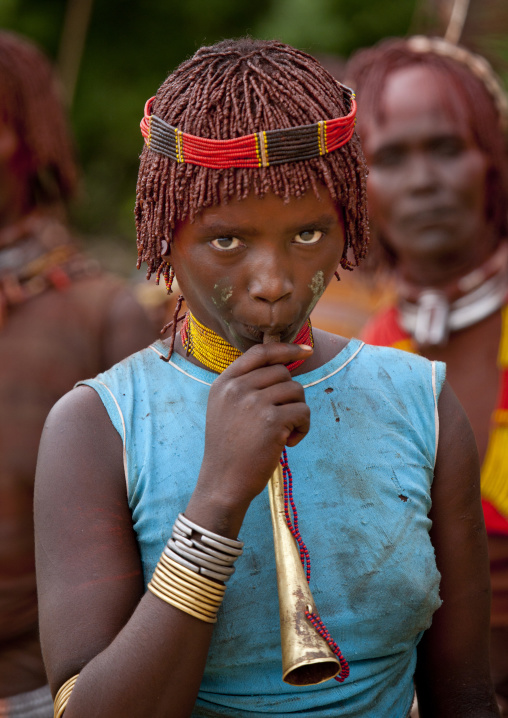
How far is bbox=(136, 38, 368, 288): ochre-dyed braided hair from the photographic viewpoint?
5.56 feet

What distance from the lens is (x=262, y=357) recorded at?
67.7 inches

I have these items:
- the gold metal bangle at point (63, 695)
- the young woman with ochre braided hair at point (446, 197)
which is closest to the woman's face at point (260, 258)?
the gold metal bangle at point (63, 695)

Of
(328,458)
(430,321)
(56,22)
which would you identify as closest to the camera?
(328,458)

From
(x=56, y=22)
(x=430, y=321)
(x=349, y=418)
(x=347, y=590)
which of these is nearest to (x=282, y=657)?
(x=347, y=590)

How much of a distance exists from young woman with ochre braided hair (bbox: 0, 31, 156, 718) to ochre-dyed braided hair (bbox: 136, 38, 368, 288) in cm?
178

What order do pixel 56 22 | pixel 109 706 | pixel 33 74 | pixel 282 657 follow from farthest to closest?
pixel 56 22, pixel 33 74, pixel 282 657, pixel 109 706

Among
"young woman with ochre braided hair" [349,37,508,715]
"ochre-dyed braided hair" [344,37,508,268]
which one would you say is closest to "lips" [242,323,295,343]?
"young woman with ochre braided hair" [349,37,508,715]

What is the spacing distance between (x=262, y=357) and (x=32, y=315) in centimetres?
209

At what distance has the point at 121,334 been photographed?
3.61 m

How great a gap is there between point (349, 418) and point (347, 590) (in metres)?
0.34

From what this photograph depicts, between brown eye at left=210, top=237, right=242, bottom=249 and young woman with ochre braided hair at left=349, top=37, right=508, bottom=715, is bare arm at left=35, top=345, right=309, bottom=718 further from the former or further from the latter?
young woman with ochre braided hair at left=349, top=37, right=508, bottom=715

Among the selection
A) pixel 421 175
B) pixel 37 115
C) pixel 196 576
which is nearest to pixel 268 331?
pixel 196 576

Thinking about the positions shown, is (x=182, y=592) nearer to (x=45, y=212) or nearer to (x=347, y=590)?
(x=347, y=590)

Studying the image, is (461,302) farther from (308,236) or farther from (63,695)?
(63,695)
